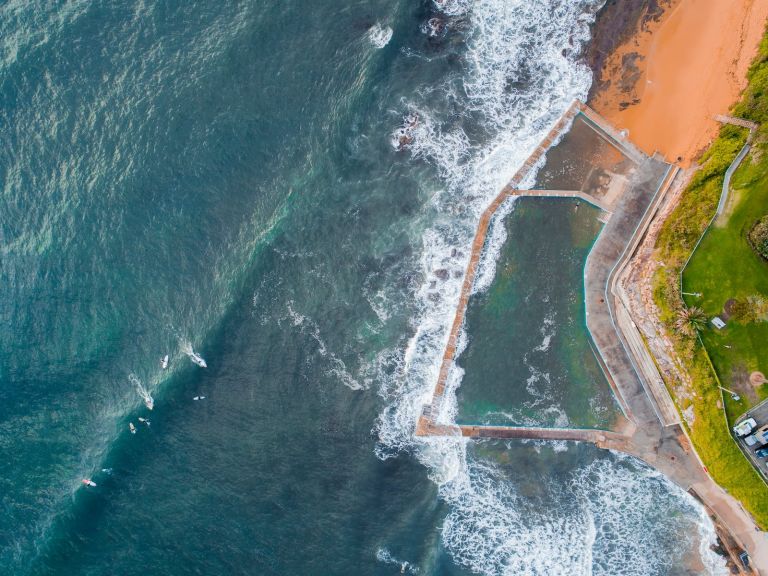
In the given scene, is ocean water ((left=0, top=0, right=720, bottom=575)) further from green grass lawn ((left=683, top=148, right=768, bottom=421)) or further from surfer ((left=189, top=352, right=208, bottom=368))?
green grass lawn ((left=683, top=148, right=768, bottom=421))

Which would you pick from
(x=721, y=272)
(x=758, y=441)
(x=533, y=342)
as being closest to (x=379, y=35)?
(x=533, y=342)

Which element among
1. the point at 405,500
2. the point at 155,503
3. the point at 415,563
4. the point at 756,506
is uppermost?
the point at 155,503

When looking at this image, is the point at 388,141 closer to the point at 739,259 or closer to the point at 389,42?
the point at 389,42

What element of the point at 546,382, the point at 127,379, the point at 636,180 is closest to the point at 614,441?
the point at 546,382

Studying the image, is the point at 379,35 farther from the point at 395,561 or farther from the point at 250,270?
the point at 395,561

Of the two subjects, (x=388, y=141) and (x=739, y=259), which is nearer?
(x=739, y=259)

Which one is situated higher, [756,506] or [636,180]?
[636,180]
